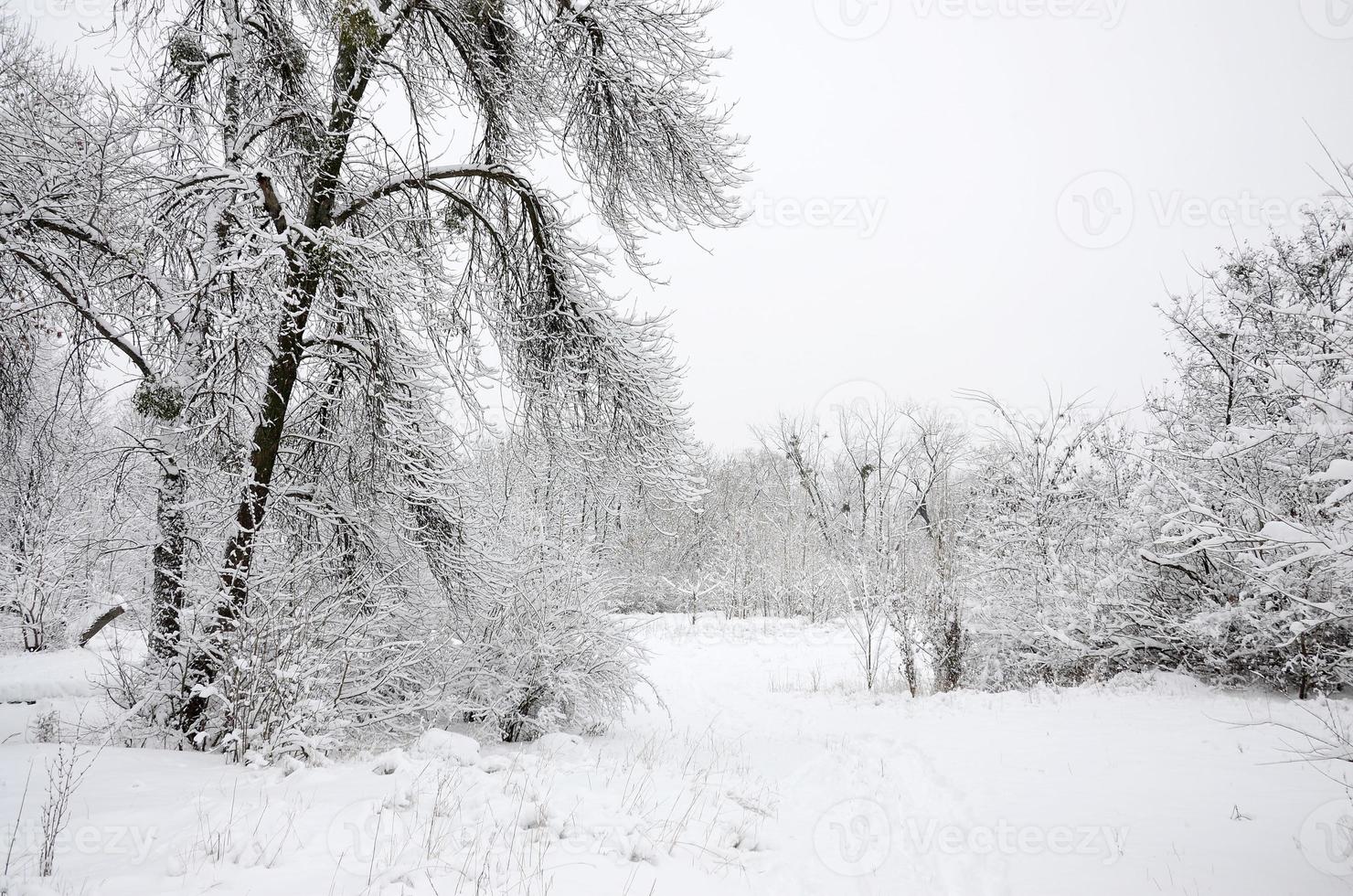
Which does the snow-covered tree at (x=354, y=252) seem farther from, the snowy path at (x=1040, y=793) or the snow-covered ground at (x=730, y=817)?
the snowy path at (x=1040, y=793)

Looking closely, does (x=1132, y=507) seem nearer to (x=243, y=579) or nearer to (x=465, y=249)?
(x=465, y=249)

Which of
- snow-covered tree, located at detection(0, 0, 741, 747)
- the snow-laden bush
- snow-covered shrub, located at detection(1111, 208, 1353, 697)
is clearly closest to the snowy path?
snow-covered shrub, located at detection(1111, 208, 1353, 697)

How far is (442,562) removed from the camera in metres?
5.97

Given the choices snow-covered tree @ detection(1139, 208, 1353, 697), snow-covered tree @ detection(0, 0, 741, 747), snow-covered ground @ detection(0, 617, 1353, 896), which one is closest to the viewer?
snow-covered ground @ detection(0, 617, 1353, 896)

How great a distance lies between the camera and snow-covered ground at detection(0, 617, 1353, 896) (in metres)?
2.72

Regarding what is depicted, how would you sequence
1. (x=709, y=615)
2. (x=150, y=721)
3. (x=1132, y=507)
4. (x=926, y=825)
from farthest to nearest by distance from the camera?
(x=709, y=615), (x=1132, y=507), (x=150, y=721), (x=926, y=825)

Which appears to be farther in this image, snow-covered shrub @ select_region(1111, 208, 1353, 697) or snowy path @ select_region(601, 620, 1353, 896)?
snow-covered shrub @ select_region(1111, 208, 1353, 697)

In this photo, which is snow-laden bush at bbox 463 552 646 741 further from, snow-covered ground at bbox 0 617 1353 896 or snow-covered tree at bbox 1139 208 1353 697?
snow-covered tree at bbox 1139 208 1353 697

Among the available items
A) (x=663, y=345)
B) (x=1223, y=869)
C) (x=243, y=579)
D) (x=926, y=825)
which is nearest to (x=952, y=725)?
(x=926, y=825)

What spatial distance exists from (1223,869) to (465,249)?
23.7 ft

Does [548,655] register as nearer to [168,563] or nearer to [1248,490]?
[168,563]

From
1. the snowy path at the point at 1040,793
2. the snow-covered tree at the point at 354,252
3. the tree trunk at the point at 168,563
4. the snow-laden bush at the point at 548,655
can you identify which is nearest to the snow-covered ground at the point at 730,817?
the snowy path at the point at 1040,793

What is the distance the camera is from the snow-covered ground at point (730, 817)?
8.94 feet

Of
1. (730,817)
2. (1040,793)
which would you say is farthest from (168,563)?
(1040,793)
